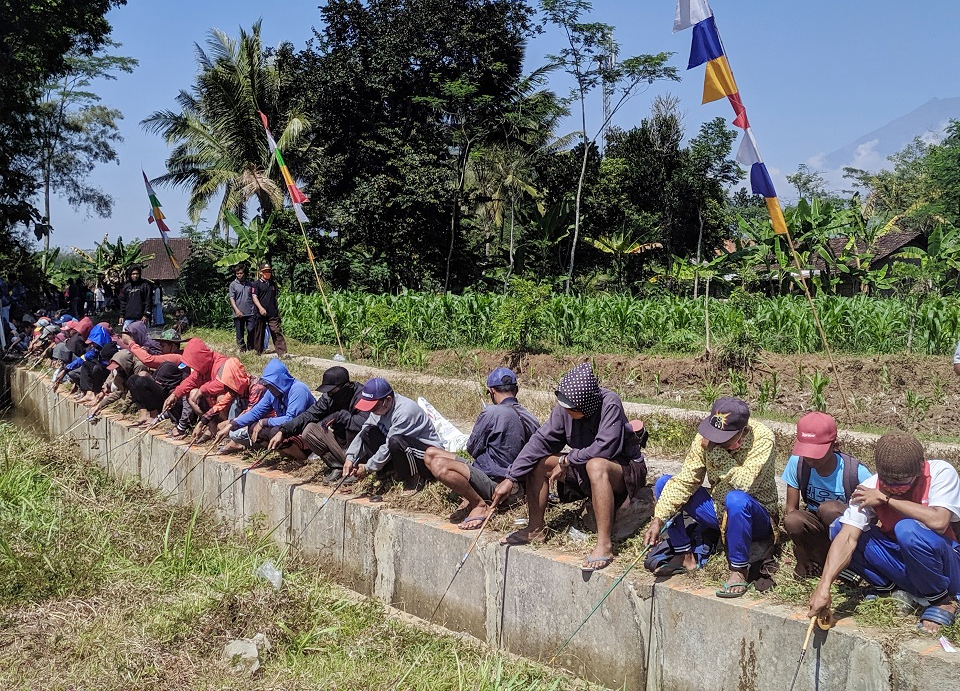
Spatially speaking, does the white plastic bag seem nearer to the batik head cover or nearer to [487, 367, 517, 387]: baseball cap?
[487, 367, 517, 387]: baseball cap

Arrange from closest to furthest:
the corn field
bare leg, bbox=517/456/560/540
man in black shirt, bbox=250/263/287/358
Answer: bare leg, bbox=517/456/560/540
the corn field
man in black shirt, bbox=250/263/287/358

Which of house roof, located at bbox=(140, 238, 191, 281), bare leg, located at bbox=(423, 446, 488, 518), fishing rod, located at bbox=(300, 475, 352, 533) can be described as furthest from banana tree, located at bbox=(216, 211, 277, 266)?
house roof, located at bbox=(140, 238, 191, 281)

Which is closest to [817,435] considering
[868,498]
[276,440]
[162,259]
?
[868,498]

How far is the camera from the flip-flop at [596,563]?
16.3 ft

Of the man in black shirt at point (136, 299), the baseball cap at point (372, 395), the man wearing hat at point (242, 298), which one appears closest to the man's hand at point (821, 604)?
the baseball cap at point (372, 395)

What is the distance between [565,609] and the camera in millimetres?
5141

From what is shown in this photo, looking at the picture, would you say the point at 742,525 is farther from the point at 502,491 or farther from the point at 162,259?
the point at 162,259

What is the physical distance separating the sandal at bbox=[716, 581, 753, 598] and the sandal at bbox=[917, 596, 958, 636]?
838mm

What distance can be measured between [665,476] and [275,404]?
393 centimetres

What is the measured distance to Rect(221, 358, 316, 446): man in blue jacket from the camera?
7.51 metres

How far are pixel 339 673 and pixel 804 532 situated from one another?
2.78 m

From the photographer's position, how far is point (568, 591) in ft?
16.8

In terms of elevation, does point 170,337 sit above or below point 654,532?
above

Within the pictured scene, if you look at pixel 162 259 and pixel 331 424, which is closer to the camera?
pixel 331 424
